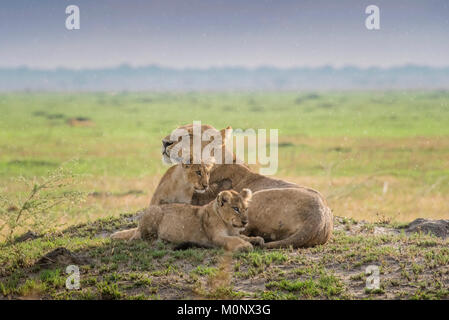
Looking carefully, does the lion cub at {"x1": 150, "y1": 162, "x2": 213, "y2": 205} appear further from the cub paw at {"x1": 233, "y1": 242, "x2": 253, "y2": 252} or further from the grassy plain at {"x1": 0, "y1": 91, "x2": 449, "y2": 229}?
the grassy plain at {"x1": 0, "y1": 91, "x2": 449, "y2": 229}

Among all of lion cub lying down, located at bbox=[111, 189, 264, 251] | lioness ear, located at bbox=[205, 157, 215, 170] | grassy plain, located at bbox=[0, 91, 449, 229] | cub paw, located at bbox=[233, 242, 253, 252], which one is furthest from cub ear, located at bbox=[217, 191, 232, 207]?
grassy plain, located at bbox=[0, 91, 449, 229]

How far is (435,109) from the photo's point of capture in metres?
68.8

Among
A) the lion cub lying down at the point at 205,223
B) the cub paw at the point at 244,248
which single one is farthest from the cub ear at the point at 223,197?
the cub paw at the point at 244,248

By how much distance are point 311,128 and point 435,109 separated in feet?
74.7

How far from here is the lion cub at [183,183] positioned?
8.94 metres

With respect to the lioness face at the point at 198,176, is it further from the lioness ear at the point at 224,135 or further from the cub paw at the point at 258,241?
the cub paw at the point at 258,241

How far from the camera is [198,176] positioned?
29.3 ft

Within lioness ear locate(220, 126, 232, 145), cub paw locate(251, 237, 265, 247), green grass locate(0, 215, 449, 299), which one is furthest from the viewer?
lioness ear locate(220, 126, 232, 145)

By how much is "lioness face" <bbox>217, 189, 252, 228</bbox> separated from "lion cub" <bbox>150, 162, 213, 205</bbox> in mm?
705

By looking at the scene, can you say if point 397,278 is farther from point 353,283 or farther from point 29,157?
point 29,157

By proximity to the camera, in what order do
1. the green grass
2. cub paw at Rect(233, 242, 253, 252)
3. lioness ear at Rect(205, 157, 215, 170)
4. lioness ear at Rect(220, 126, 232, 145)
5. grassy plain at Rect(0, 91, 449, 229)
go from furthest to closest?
grassy plain at Rect(0, 91, 449, 229) < lioness ear at Rect(220, 126, 232, 145) < lioness ear at Rect(205, 157, 215, 170) < cub paw at Rect(233, 242, 253, 252) < the green grass

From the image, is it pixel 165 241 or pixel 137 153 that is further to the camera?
pixel 137 153

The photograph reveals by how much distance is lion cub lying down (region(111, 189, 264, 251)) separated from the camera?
8.26m
